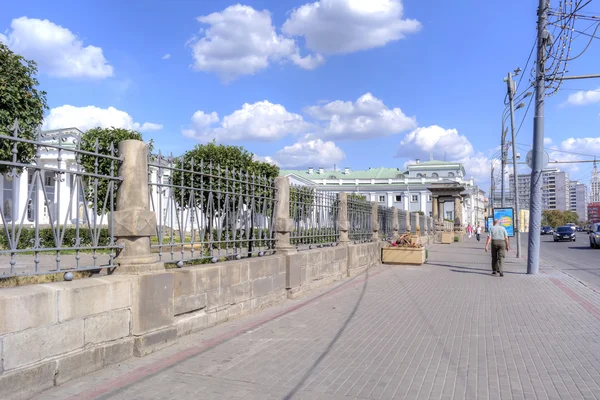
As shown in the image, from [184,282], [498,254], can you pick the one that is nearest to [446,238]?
[498,254]

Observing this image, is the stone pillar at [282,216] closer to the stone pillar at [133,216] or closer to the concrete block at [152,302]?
the concrete block at [152,302]

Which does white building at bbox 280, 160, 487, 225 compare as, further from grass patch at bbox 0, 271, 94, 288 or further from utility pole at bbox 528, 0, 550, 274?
grass patch at bbox 0, 271, 94, 288

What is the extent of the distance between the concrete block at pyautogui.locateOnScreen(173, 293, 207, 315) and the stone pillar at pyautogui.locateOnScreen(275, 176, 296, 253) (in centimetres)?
289

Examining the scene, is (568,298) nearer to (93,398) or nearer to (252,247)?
(252,247)

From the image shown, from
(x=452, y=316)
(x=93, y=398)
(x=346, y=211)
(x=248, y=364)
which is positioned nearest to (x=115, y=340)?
(x=93, y=398)

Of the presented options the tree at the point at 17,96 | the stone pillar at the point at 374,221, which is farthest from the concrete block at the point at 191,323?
the stone pillar at the point at 374,221

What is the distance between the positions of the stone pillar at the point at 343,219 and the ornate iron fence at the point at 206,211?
3.86 metres

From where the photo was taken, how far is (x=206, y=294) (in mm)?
6578

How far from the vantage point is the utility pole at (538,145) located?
1434 centimetres

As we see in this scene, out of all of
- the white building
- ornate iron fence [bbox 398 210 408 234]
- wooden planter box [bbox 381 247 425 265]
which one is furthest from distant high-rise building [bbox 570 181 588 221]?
wooden planter box [bbox 381 247 425 265]

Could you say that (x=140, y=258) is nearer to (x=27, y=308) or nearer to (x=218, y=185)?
(x=27, y=308)

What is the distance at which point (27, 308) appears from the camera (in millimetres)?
4047

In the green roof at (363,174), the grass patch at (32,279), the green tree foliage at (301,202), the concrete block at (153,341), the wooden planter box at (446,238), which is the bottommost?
the wooden planter box at (446,238)

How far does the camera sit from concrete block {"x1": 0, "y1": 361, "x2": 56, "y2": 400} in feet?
12.6
